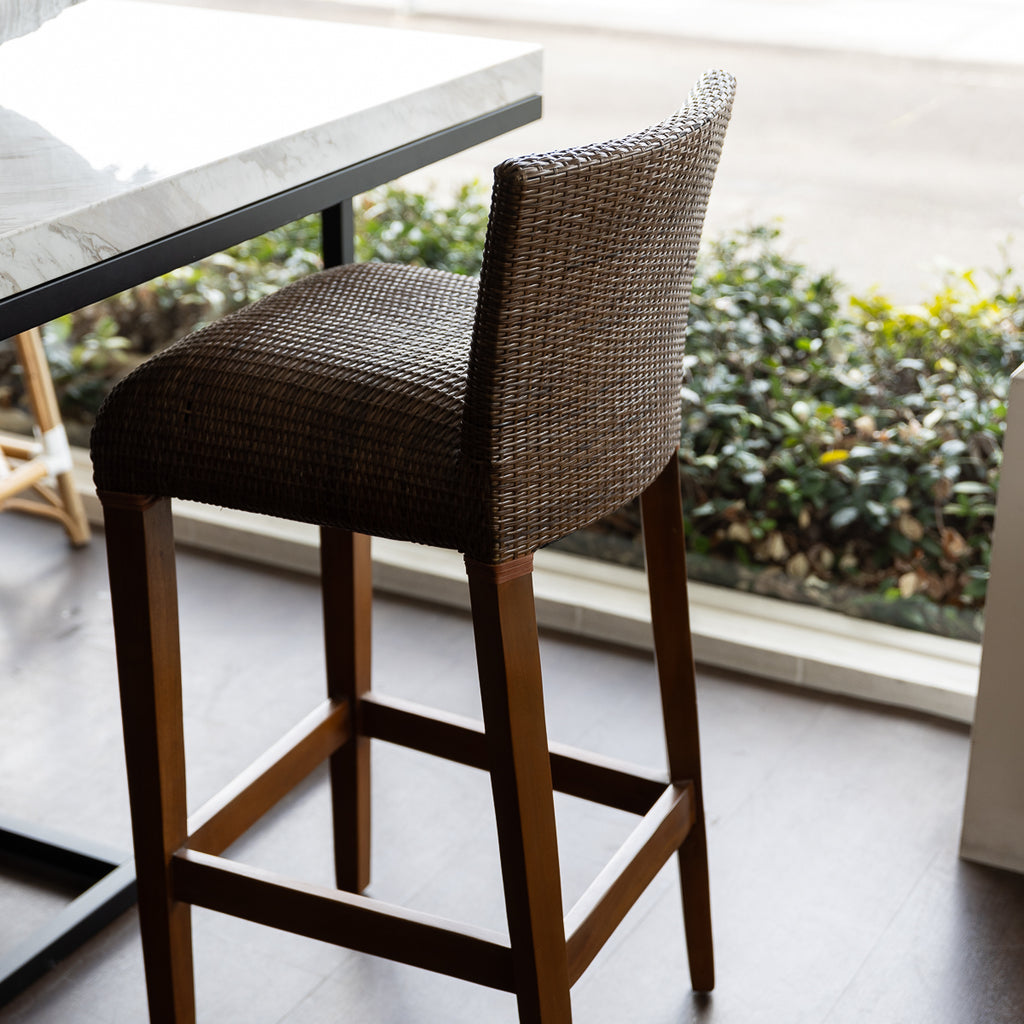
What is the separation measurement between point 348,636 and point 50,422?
1.20 m

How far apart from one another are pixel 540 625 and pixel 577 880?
718 mm

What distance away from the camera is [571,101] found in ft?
10.1

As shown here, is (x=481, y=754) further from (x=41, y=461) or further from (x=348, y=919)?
(x=41, y=461)

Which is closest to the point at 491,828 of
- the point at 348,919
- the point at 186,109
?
the point at 348,919

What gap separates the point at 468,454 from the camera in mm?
1163

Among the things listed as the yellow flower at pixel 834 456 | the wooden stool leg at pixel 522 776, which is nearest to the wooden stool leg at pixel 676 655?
the wooden stool leg at pixel 522 776

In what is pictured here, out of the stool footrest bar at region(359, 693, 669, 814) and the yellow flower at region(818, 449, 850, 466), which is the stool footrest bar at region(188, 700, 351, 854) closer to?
the stool footrest bar at region(359, 693, 669, 814)

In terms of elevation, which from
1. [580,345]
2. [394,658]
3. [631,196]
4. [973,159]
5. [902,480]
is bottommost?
[394,658]

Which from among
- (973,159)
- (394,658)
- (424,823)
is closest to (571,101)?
(973,159)

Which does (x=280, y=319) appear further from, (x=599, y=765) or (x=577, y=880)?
(x=577, y=880)

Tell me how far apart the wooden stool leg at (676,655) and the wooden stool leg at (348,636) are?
40 cm

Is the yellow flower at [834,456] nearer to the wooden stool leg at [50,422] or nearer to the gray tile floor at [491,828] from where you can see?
the gray tile floor at [491,828]

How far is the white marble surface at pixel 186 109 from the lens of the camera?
1.13 m

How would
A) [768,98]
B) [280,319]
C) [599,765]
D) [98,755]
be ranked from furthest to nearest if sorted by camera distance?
[768,98], [98,755], [599,765], [280,319]
